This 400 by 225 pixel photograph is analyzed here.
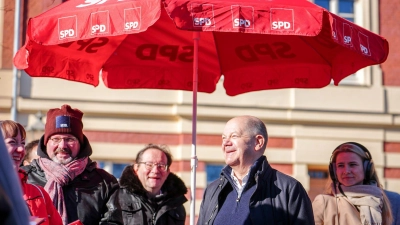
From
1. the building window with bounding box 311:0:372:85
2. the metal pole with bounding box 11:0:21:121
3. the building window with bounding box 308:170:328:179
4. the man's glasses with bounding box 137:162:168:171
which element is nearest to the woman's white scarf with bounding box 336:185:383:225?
the man's glasses with bounding box 137:162:168:171

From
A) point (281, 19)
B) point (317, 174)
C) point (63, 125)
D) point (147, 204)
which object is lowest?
point (317, 174)

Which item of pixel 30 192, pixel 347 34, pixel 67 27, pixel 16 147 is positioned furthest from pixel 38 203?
pixel 347 34

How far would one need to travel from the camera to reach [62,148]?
5121 millimetres

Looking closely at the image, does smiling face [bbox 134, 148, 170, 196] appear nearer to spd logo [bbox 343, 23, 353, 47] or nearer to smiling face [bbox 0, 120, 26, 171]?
smiling face [bbox 0, 120, 26, 171]

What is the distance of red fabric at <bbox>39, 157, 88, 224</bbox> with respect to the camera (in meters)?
4.97

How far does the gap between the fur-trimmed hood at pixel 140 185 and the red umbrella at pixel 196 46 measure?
0.31m

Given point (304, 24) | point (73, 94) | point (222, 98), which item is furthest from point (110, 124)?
point (304, 24)

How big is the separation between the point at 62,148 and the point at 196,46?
141 cm

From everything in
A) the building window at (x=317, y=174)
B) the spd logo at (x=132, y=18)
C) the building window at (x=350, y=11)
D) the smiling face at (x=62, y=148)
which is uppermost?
the building window at (x=350, y=11)

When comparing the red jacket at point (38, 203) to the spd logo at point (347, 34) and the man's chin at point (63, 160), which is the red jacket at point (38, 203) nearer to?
the man's chin at point (63, 160)

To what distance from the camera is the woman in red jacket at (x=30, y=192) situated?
14.1 ft

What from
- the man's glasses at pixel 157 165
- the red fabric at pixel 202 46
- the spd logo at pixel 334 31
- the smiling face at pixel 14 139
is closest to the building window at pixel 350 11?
the red fabric at pixel 202 46

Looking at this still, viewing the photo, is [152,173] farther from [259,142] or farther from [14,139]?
[14,139]

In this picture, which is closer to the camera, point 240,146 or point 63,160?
point 240,146
